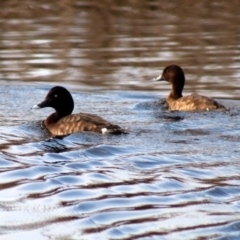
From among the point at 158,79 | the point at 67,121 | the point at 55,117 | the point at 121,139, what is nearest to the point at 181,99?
the point at 158,79

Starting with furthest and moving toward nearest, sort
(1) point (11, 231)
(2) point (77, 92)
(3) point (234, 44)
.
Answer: (3) point (234, 44)
(2) point (77, 92)
(1) point (11, 231)

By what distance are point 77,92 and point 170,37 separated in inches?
259

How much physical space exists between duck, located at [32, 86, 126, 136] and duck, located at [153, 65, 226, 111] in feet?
6.37

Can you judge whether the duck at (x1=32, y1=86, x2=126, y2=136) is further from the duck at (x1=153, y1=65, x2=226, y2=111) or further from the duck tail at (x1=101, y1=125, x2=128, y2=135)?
the duck at (x1=153, y1=65, x2=226, y2=111)

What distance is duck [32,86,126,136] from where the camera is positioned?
1229 cm

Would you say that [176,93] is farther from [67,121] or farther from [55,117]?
[67,121]

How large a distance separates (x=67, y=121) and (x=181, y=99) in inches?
99.7

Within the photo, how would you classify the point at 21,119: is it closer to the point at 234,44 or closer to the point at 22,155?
the point at 22,155

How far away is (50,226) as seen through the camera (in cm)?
813

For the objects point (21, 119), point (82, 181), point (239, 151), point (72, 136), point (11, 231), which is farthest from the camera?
point (21, 119)

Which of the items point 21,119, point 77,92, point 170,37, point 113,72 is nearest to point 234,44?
point 170,37

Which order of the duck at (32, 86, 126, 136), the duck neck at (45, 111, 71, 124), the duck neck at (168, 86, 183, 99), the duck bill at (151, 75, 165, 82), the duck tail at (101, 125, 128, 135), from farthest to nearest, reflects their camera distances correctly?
the duck bill at (151, 75, 165, 82) < the duck neck at (168, 86, 183, 99) < the duck neck at (45, 111, 71, 124) < the duck at (32, 86, 126, 136) < the duck tail at (101, 125, 128, 135)

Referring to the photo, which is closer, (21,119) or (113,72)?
(21,119)

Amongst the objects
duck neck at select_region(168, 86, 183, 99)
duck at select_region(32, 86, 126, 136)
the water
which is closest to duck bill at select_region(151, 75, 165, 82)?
the water
